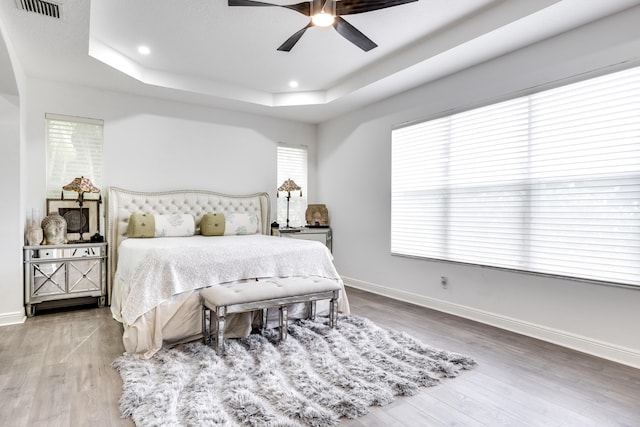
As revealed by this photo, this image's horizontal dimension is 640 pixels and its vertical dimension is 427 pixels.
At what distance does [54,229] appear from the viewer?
13.1 feet

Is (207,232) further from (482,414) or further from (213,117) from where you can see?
(482,414)

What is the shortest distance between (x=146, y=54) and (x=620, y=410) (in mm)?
4985

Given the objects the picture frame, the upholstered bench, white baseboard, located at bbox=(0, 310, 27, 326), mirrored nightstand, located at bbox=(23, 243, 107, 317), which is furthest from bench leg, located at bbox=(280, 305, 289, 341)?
the picture frame

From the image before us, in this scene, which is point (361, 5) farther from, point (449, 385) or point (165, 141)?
point (165, 141)

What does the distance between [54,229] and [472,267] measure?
458cm

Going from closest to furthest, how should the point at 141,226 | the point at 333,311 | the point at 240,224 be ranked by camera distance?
the point at 333,311 < the point at 141,226 < the point at 240,224

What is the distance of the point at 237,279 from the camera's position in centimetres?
321

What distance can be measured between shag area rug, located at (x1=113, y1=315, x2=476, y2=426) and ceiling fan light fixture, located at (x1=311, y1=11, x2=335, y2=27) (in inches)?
101

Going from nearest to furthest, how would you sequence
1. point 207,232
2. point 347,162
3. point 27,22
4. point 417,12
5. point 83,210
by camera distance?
point 27,22
point 417,12
point 83,210
point 207,232
point 347,162

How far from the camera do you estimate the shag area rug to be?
75.5 inches

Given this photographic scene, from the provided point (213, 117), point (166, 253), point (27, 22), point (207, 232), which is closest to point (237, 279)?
point (166, 253)

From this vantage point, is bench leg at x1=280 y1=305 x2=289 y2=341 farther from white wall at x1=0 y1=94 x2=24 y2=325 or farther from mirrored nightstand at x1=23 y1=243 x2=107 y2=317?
white wall at x1=0 y1=94 x2=24 y2=325

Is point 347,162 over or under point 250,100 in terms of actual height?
under

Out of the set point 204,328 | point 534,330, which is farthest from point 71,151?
point 534,330
